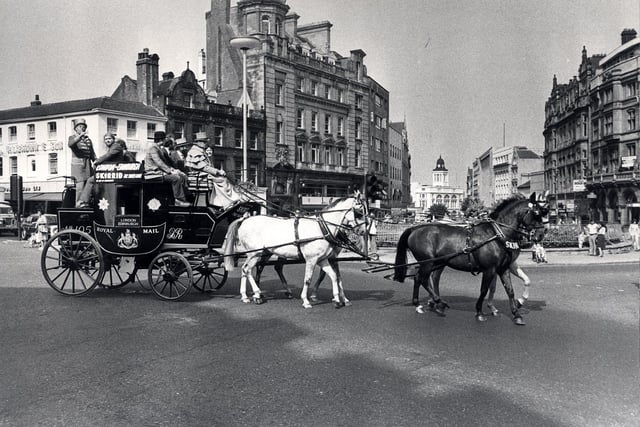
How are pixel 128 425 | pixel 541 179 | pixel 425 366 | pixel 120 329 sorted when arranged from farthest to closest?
1. pixel 541 179
2. pixel 120 329
3. pixel 425 366
4. pixel 128 425

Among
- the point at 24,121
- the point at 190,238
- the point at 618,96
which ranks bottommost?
the point at 190,238

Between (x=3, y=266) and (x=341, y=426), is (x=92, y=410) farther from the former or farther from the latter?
(x=3, y=266)

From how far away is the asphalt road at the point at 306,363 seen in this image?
5.32m

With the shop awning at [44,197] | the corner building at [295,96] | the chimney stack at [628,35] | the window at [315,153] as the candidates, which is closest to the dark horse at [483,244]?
the shop awning at [44,197]

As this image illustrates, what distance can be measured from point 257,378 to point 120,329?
10.3 ft

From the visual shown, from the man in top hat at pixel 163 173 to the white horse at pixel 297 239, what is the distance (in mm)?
1187

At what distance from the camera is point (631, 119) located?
5600cm

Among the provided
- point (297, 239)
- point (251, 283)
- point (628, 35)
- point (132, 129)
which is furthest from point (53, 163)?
point (628, 35)

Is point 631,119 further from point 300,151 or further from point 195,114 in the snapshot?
point 195,114

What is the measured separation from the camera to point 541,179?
95.9 m

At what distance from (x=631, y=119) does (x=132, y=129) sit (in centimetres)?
4839

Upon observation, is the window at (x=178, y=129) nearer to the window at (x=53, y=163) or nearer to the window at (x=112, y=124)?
the window at (x=112, y=124)

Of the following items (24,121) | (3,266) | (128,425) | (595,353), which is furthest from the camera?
(24,121)

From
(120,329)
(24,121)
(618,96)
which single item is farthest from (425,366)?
(618,96)
